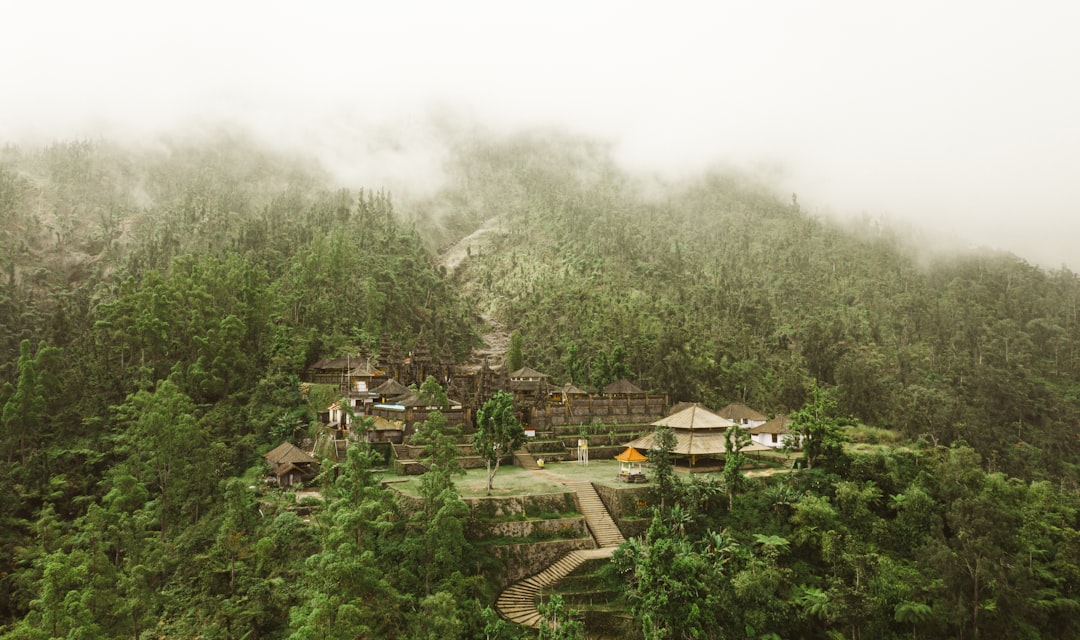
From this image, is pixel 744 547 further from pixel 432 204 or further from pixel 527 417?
pixel 432 204

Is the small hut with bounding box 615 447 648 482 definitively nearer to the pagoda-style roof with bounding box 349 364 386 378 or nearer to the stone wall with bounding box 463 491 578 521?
the stone wall with bounding box 463 491 578 521

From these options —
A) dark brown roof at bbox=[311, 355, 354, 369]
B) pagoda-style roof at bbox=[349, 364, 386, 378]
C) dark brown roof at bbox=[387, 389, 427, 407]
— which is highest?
dark brown roof at bbox=[311, 355, 354, 369]

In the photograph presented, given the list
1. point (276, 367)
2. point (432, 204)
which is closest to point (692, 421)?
point (276, 367)

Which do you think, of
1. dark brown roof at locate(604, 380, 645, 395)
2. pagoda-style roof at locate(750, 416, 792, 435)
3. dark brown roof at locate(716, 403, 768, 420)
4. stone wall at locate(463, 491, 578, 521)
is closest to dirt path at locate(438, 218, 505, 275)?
dark brown roof at locate(604, 380, 645, 395)

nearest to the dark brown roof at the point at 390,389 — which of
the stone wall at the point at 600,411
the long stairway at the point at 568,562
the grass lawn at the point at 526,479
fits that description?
the stone wall at the point at 600,411

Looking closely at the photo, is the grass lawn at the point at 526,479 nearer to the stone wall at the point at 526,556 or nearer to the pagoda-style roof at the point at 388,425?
the stone wall at the point at 526,556

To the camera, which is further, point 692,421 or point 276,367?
point 276,367

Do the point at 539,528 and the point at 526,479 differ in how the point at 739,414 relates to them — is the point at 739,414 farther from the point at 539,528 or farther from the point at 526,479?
the point at 539,528
